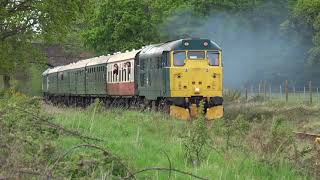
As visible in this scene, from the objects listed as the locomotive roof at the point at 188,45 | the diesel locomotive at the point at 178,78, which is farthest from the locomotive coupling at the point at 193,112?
the locomotive roof at the point at 188,45

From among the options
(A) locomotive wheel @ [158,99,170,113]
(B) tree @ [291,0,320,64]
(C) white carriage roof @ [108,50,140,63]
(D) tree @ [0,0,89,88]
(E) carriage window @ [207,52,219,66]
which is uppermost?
(B) tree @ [291,0,320,64]

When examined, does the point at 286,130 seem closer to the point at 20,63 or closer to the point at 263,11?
the point at 20,63

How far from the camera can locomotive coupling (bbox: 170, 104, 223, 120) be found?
2362 cm

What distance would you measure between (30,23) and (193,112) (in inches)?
557

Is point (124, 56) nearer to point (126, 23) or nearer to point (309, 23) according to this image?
point (126, 23)

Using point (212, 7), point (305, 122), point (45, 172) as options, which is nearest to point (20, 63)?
point (305, 122)

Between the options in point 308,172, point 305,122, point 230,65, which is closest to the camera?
point 308,172

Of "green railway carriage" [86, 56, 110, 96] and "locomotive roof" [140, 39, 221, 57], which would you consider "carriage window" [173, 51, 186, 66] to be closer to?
"locomotive roof" [140, 39, 221, 57]

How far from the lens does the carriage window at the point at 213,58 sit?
25.2 metres

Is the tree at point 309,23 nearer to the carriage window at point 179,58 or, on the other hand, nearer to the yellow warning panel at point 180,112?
the carriage window at point 179,58

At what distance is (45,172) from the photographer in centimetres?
628

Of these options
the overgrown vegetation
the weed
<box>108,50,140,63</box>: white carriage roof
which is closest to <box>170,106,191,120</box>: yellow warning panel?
<box>108,50,140,63</box>: white carriage roof

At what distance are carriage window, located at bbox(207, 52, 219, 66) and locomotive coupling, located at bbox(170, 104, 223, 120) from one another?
1844 mm

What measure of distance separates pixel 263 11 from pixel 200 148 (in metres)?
58.1
